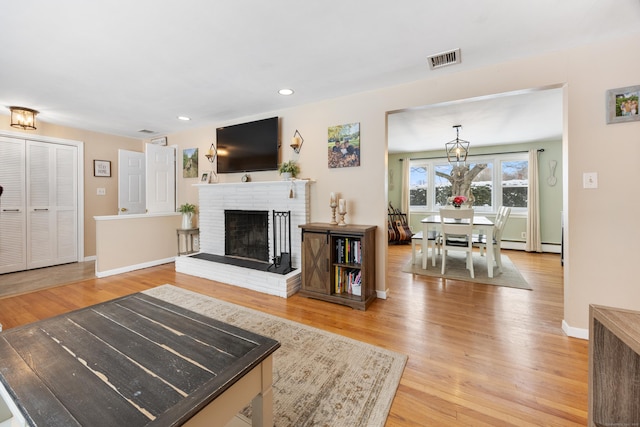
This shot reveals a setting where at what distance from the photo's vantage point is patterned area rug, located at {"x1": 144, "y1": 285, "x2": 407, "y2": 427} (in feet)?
4.59

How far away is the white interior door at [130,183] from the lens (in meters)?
4.90

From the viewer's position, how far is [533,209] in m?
5.49

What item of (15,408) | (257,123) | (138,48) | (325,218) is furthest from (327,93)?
(15,408)

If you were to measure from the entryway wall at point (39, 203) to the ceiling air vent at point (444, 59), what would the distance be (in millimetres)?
5675

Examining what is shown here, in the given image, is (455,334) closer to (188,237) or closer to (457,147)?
(457,147)

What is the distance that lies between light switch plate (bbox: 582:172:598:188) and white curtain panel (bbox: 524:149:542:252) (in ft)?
13.3

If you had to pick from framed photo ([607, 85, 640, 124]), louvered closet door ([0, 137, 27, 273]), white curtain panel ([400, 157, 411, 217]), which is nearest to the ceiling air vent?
framed photo ([607, 85, 640, 124])

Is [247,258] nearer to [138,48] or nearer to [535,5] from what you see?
[138,48]

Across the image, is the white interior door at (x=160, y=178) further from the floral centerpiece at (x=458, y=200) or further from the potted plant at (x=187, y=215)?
the floral centerpiece at (x=458, y=200)

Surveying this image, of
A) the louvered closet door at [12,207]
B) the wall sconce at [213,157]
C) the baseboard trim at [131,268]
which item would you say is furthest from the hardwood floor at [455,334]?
the wall sconce at [213,157]

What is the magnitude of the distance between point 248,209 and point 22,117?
10.5 ft

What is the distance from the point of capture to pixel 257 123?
3.80 metres

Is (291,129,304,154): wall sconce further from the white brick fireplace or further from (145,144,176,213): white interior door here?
(145,144,176,213): white interior door

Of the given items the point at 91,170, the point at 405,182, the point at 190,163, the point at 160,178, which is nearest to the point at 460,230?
the point at 405,182
